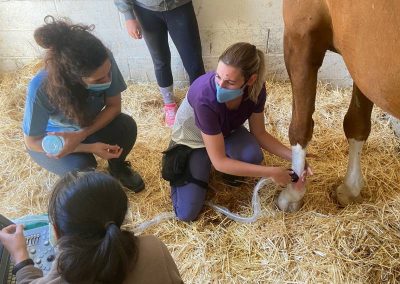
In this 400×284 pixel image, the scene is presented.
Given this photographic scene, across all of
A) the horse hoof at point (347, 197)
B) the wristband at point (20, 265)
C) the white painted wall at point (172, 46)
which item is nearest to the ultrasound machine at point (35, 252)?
the wristband at point (20, 265)

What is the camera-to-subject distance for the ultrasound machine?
962 mm

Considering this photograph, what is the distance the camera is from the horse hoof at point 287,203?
166 cm

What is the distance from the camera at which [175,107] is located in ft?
7.84

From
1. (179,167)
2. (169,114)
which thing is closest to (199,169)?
(179,167)

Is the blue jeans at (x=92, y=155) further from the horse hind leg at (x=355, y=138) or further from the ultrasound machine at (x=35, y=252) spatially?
the horse hind leg at (x=355, y=138)

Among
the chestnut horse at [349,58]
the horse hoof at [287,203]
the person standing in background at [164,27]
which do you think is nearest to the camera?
the chestnut horse at [349,58]

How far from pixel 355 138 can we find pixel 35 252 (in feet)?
4.15

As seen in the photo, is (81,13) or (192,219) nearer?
(192,219)

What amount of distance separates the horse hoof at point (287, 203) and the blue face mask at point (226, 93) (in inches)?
20.5

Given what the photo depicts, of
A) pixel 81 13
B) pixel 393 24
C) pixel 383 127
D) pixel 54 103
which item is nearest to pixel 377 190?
pixel 383 127

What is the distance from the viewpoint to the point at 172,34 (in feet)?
6.79

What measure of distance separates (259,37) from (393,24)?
1.55 metres

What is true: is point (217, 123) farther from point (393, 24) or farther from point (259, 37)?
point (259, 37)

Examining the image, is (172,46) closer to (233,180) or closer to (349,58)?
(233,180)
